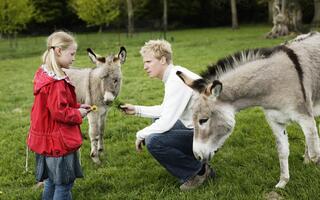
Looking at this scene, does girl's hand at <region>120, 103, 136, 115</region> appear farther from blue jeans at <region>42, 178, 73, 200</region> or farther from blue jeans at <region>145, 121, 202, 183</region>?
blue jeans at <region>42, 178, 73, 200</region>

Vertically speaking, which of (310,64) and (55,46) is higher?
(55,46)

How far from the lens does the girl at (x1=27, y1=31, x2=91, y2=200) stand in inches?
147

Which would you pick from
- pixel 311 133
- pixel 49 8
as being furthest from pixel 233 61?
pixel 49 8

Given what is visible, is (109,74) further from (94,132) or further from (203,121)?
(203,121)

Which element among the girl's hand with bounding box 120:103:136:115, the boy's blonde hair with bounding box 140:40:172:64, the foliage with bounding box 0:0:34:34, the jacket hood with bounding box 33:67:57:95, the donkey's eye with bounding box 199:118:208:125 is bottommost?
the donkey's eye with bounding box 199:118:208:125

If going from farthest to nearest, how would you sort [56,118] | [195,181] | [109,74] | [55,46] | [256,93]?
1. [109,74]
2. [195,181]
3. [256,93]
4. [55,46]
5. [56,118]

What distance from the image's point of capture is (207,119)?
396cm

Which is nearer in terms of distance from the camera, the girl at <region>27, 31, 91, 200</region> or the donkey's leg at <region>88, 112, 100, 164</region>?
the girl at <region>27, 31, 91, 200</region>

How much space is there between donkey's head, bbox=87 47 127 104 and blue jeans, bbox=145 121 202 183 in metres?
1.03

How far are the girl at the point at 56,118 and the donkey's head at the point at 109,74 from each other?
1.42 meters

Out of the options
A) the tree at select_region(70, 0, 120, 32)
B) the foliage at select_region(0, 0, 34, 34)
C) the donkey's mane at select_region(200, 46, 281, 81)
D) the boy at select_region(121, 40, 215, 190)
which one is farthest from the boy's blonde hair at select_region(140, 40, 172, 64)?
the tree at select_region(70, 0, 120, 32)

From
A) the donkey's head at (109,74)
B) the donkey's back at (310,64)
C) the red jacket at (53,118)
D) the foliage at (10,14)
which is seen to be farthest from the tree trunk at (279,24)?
the red jacket at (53,118)

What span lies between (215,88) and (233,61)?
1.94 ft

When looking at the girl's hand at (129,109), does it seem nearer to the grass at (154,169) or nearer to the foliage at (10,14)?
the grass at (154,169)
